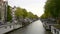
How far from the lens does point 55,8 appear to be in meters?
43.3

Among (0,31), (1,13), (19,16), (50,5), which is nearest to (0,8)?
(1,13)

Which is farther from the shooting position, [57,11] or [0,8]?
[0,8]

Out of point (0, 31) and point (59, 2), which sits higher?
point (59, 2)

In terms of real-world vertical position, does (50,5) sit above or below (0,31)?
above

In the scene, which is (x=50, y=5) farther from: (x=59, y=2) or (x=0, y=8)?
(x=0, y=8)

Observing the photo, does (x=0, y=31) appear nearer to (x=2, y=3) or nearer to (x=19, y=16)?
(x=19, y=16)

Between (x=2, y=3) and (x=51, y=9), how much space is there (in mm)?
73792

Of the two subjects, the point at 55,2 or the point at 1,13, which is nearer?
the point at 55,2

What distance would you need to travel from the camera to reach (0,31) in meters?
23.4

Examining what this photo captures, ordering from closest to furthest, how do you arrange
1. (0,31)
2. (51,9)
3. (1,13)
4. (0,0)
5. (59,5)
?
1. (0,31)
2. (59,5)
3. (51,9)
4. (1,13)
5. (0,0)

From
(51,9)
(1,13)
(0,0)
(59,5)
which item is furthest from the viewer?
(0,0)

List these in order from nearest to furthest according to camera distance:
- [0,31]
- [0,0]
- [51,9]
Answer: [0,31]
[51,9]
[0,0]

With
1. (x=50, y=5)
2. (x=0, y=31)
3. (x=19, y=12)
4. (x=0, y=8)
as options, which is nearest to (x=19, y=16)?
(x=19, y=12)

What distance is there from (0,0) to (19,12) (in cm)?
1284
